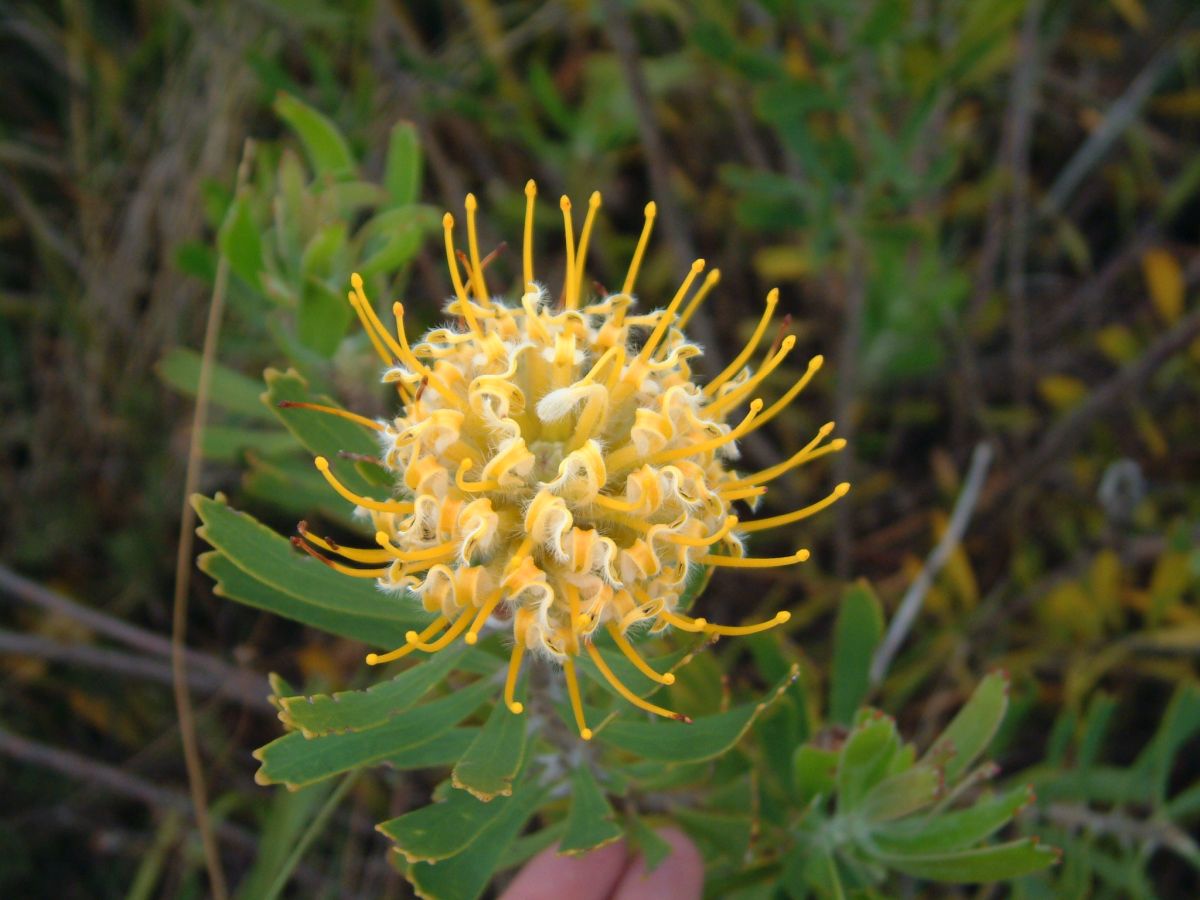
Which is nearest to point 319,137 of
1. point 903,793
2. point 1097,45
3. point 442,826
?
point 442,826

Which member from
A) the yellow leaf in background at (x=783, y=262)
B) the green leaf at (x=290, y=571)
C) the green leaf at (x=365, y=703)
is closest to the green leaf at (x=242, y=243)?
the green leaf at (x=290, y=571)

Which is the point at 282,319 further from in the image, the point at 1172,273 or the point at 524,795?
the point at 1172,273

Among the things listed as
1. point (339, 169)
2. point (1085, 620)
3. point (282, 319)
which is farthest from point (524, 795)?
point (1085, 620)

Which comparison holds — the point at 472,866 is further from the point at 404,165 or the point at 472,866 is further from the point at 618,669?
the point at 404,165

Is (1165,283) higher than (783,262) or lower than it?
higher

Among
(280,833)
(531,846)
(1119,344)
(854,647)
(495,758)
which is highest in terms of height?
(1119,344)
